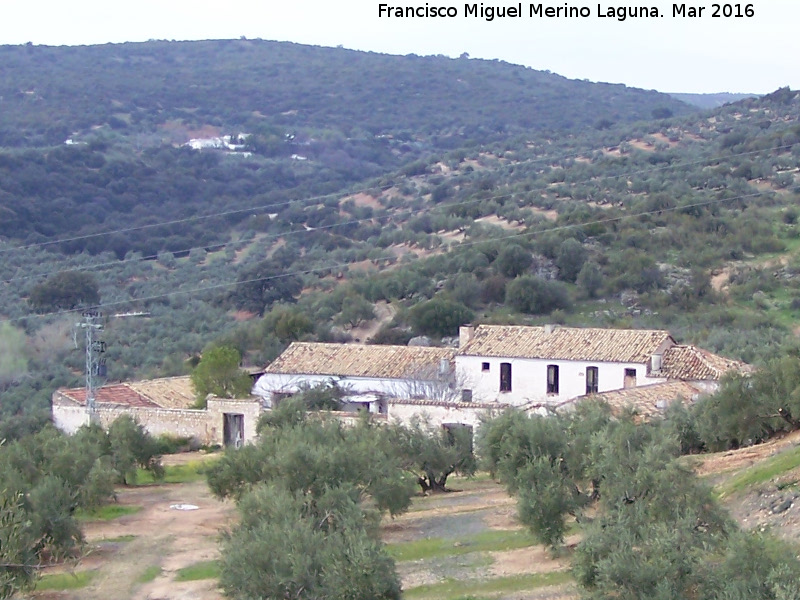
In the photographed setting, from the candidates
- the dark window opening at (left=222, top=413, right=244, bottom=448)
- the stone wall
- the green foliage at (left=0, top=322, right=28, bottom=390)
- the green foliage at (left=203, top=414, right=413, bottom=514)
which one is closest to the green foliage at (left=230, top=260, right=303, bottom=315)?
the green foliage at (left=0, top=322, right=28, bottom=390)

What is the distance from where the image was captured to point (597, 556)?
13.7 metres

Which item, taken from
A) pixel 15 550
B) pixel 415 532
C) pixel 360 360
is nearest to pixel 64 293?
pixel 360 360

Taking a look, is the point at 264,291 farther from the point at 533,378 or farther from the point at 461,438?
the point at 461,438

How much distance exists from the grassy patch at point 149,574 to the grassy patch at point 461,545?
3.16m

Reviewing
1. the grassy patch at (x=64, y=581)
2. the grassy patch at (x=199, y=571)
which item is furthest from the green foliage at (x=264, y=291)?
the grassy patch at (x=64, y=581)

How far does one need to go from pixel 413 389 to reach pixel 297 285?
23179 mm

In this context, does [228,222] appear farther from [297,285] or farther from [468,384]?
[468,384]

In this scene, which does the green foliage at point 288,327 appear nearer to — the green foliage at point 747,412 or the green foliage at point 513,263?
the green foliage at point 513,263

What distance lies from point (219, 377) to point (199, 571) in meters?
15.0

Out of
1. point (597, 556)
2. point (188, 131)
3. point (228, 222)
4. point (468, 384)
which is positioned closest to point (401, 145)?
point (188, 131)

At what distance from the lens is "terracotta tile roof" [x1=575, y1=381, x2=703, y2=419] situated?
84.0ft

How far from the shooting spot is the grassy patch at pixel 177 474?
1056 inches

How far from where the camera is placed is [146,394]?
33.8 m

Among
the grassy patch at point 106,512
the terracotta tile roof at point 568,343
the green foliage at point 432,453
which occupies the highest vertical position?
the terracotta tile roof at point 568,343
